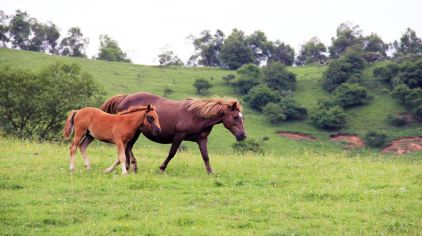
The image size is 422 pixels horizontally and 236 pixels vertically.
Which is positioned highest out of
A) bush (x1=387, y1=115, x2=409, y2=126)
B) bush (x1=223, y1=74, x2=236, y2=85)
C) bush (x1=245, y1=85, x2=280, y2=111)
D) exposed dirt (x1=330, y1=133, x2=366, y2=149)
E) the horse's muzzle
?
bush (x1=223, y1=74, x2=236, y2=85)

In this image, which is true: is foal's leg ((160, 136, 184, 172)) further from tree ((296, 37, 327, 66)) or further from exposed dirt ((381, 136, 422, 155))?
tree ((296, 37, 327, 66))

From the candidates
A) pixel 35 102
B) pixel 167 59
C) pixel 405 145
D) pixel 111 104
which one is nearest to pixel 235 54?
pixel 167 59

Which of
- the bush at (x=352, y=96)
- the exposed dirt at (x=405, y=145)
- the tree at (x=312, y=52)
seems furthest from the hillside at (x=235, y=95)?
the tree at (x=312, y=52)

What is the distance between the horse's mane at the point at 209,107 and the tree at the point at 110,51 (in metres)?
117

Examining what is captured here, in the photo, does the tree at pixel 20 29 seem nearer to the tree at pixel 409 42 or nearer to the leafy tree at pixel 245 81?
the leafy tree at pixel 245 81

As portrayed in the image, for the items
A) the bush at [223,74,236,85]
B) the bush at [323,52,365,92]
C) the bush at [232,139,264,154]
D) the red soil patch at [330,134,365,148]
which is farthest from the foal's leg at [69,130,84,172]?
the bush at [323,52,365,92]

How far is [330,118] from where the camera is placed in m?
86.0

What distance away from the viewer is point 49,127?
47688 mm

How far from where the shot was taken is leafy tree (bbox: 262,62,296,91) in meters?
102

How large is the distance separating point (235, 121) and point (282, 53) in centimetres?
13068

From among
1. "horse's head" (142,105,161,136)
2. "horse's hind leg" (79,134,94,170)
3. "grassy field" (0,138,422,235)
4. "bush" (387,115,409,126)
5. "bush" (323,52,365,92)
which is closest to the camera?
"grassy field" (0,138,422,235)

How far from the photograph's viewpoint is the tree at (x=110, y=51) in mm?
131200

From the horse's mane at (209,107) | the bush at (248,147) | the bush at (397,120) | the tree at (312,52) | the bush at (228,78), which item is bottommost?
the bush at (248,147)

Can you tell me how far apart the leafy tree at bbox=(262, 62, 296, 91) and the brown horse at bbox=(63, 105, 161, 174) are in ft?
287
